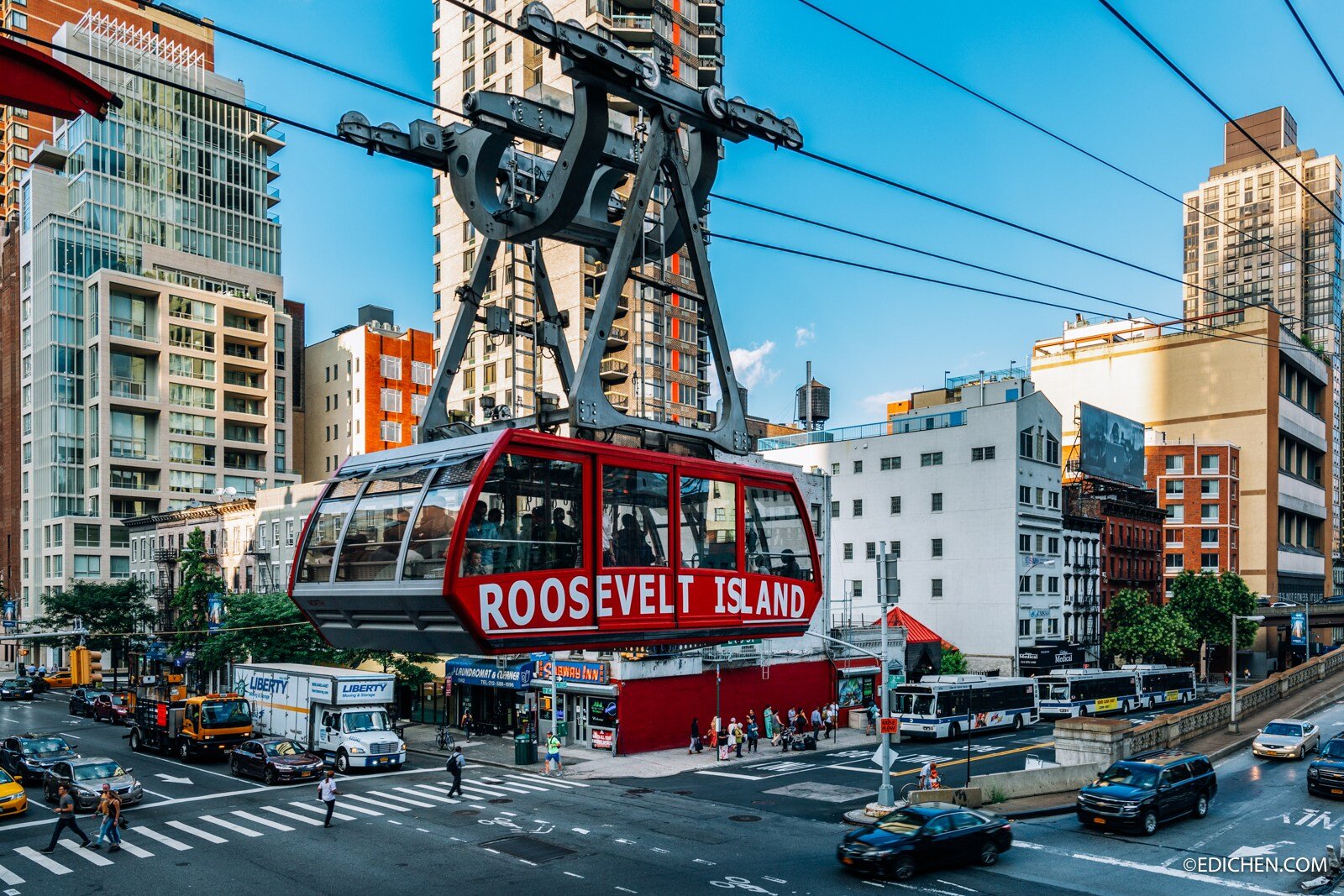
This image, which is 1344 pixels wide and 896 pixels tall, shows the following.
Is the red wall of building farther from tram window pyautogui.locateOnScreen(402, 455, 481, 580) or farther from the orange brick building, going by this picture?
the orange brick building

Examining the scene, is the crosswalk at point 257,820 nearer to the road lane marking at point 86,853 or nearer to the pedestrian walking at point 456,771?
the road lane marking at point 86,853

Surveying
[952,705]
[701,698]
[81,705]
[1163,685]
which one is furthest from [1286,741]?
[81,705]

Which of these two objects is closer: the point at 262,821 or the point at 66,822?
the point at 66,822

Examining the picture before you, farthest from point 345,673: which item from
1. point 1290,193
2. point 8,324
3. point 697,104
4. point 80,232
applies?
point 1290,193

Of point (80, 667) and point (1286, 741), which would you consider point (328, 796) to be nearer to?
point (1286, 741)

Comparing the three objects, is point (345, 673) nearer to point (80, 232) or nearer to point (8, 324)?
point (80, 232)
